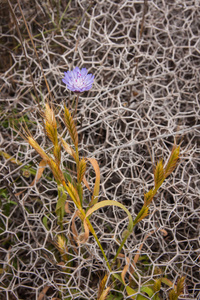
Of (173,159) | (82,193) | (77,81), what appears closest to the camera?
(173,159)

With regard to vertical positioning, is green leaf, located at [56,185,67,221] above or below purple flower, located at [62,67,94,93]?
below

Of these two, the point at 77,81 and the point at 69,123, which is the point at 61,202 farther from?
the point at 77,81

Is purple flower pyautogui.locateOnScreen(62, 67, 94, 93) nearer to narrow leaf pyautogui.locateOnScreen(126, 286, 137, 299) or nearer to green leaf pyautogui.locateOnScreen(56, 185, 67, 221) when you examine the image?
green leaf pyautogui.locateOnScreen(56, 185, 67, 221)

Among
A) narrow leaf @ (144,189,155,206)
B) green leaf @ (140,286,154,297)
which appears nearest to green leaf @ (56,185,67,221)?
narrow leaf @ (144,189,155,206)

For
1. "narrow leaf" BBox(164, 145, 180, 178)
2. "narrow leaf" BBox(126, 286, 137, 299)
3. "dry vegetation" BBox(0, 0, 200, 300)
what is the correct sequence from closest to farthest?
"narrow leaf" BBox(164, 145, 180, 178), "narrow leaf" BBox(126, 286, 137, 299), "dry vegetation" BBox(0, 0, 200, 300)

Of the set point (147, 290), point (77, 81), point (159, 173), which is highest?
point (77, 81)

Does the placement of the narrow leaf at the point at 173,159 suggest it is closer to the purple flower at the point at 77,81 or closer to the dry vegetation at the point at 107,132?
the dry vegetation at the point at 107,132

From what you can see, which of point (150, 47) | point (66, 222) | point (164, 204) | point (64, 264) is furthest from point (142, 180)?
point (150, 47)

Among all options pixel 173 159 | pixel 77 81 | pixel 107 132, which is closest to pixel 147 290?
pixel 173 159
